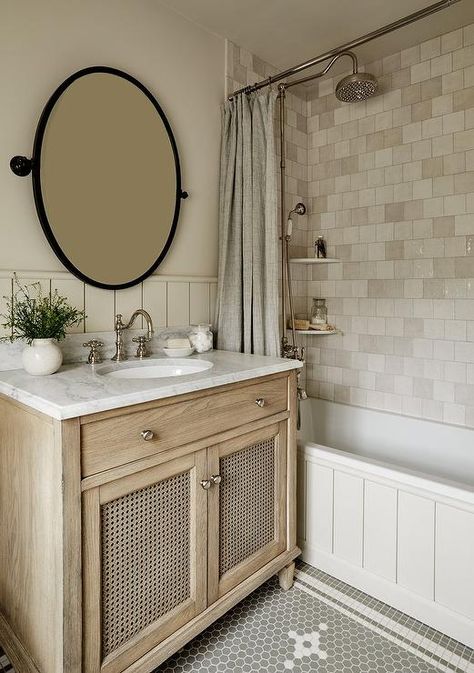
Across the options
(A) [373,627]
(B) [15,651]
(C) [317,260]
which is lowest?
(A) [373,627]

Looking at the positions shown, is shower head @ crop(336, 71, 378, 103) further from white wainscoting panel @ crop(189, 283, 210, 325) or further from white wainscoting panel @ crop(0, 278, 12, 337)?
white wainscoting panel @ crop(0, 278, 12, 337)

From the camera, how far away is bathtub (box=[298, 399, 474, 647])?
1570 millimetres

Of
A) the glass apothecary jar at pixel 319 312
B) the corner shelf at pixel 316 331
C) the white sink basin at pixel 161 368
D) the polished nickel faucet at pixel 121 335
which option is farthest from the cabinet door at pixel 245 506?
the glass apothecary jar at pixel 319 312

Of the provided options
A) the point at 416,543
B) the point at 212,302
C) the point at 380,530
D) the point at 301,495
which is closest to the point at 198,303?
the point at 212,302

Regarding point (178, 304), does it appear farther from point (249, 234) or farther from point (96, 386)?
point (96, 386)

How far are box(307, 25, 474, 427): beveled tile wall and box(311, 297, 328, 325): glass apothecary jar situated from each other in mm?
44

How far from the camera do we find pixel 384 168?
2.54 m

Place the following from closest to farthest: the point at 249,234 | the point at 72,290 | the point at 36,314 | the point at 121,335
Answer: the point at 36,314 < the point at 72,290 < the point at 121,335 < the point at 249,234

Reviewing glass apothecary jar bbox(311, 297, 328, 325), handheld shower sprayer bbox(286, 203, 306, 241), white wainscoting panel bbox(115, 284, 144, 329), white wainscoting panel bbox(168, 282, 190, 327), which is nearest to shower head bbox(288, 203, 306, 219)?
handheld shower sprayer bbox(286, 203, 306, 241)

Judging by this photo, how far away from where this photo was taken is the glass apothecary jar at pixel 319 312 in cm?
277

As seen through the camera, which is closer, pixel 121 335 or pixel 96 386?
pixel 96 386

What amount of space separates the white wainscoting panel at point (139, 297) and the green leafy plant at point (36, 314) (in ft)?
0.08

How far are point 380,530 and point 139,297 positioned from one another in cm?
137

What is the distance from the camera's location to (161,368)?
186 cm
